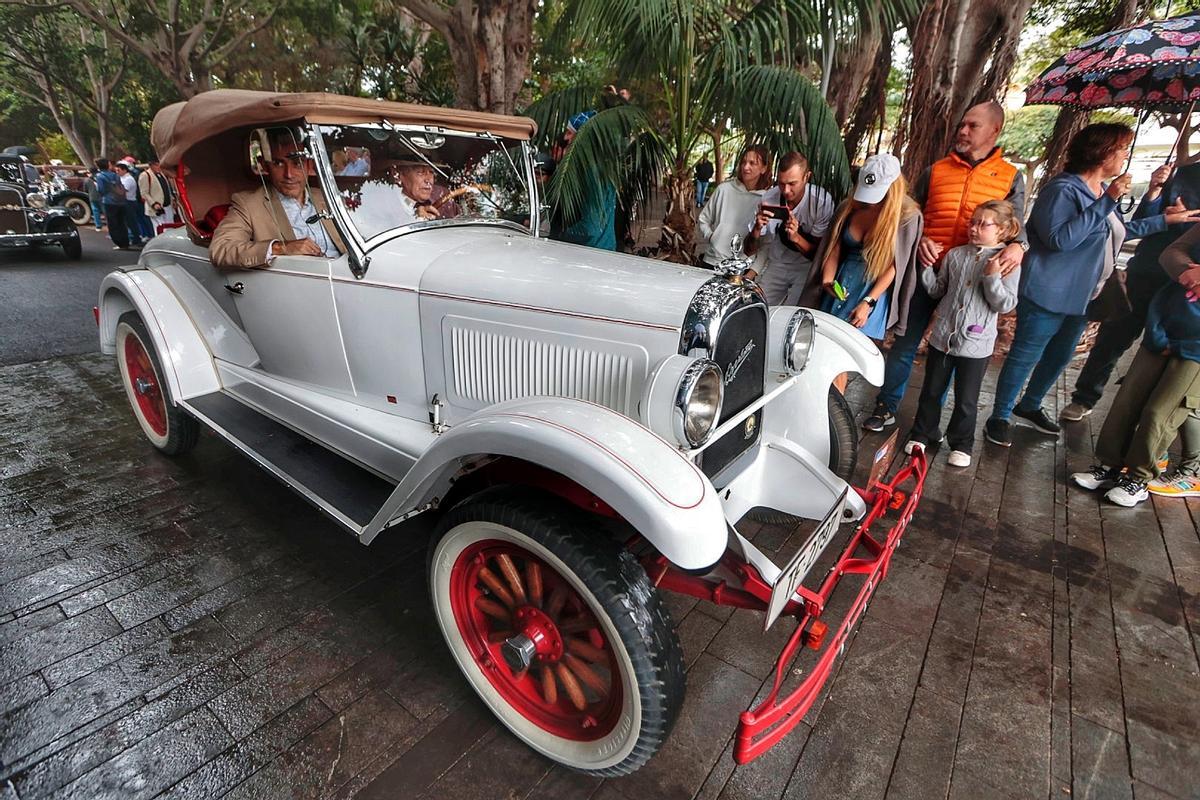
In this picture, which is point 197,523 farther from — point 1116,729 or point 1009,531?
point 1009,531

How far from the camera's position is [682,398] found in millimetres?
1772

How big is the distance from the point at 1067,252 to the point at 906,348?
105cm

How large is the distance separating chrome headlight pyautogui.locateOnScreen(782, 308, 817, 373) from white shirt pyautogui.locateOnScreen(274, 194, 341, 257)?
2002mm

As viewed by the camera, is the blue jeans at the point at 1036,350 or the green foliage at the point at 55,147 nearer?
the blue jeans at the point at 1036,350

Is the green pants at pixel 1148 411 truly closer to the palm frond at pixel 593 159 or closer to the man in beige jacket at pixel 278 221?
the palm frond at pixel 593 159

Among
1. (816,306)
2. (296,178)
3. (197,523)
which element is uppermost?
(296,178)

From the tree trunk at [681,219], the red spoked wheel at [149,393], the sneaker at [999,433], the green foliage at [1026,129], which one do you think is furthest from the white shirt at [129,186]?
the green foliage at [1026,129]

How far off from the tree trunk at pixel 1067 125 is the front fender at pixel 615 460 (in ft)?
24.4

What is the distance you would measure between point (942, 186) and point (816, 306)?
1.08 meters

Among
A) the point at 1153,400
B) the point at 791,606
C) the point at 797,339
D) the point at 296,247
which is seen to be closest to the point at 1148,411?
the point at 1153,400

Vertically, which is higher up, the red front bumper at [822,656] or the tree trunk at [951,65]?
the tree trunk at [951,65]

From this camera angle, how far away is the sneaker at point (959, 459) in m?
3.78

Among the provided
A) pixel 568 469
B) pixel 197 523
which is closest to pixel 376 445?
pixel 197 523

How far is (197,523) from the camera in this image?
299 centimetres
